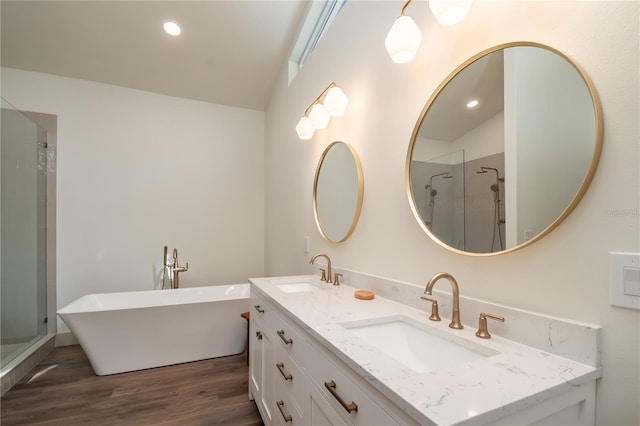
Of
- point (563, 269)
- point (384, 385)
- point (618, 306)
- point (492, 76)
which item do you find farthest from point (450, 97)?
point (384, 385)

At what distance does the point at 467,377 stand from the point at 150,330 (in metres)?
2.50

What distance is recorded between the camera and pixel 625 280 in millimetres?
658

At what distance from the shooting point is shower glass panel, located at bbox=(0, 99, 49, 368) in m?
2.44

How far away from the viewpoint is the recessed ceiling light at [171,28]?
2520mm

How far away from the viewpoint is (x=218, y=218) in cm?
352

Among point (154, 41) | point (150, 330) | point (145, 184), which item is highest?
point (154, 41)

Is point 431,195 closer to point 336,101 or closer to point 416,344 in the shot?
point 416,344

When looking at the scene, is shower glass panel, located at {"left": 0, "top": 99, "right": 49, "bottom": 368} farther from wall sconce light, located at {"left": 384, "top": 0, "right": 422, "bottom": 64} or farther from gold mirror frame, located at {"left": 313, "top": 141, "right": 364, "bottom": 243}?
wall sconce light, located at {"left": 384, "top": 0, "right": 422, "bottom": 64}

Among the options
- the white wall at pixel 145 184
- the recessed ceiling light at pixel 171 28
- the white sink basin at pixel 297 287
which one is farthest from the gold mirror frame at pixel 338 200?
the recessed ceiling light at pixel 171 28

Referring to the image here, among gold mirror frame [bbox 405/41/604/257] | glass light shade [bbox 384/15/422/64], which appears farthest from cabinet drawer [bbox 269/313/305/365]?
glass light shade [bbox 384/15/422/64]

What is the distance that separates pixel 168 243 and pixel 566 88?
351 cm

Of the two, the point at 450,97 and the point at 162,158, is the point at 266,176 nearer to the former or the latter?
the point at 162,158

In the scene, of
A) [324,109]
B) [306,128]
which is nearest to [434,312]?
[324,109]

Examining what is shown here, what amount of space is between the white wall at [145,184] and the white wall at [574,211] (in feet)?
6.13
